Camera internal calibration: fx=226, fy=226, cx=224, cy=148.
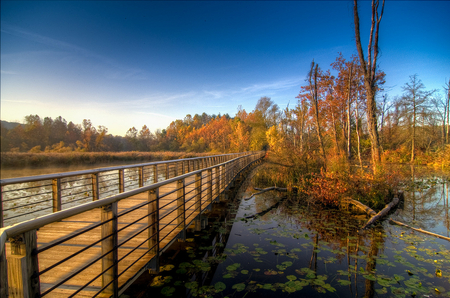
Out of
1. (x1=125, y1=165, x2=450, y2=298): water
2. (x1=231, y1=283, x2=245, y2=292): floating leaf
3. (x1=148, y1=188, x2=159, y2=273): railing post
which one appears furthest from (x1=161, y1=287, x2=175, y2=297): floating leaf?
(x1=231, y1=283, x2=245, y2=292): floating leaf

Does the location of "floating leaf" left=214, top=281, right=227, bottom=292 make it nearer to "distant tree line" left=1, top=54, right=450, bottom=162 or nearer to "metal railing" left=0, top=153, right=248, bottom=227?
"metal railing" left=0, top=153, right=248, bottom=227

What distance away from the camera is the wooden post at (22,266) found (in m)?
1.28

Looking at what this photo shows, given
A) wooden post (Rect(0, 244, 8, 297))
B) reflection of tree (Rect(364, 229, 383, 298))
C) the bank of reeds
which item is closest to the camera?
wooden post (Rect(0, 244, 8, 297))

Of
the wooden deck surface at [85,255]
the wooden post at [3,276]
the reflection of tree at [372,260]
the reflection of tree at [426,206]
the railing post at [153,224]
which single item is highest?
the wooden post at [3,276]

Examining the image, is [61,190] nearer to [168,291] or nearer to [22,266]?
[168,291]

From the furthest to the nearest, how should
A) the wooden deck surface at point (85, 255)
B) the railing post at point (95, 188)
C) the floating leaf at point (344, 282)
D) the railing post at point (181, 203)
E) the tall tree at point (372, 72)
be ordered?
the tall tree at point (372, 72) → the railing post at point (95, 188) → the railing post at point (181, 203) → the floating leaf at point (344, 282) → the wooden deck surface at point (85, 255)

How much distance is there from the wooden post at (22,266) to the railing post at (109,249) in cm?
74

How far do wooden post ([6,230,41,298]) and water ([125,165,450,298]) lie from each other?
1769 mm

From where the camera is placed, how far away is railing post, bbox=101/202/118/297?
2123 millimetres

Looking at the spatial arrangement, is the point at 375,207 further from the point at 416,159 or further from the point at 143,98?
the point at 143,98

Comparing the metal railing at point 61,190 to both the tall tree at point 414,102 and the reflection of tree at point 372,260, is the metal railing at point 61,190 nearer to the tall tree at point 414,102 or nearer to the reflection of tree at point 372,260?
the reflection of tree at point 372,260

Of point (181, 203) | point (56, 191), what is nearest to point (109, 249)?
point (181, 203)

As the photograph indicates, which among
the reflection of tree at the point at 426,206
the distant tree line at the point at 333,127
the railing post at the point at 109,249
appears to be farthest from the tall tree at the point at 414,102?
the railing post at the point at 109,249

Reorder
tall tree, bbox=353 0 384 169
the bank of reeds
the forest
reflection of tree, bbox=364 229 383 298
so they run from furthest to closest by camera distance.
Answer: the bank of reeds
the forest
tall tree, bbox=353 0 384 169
reflection of tree, bbox=364 229 383 298
